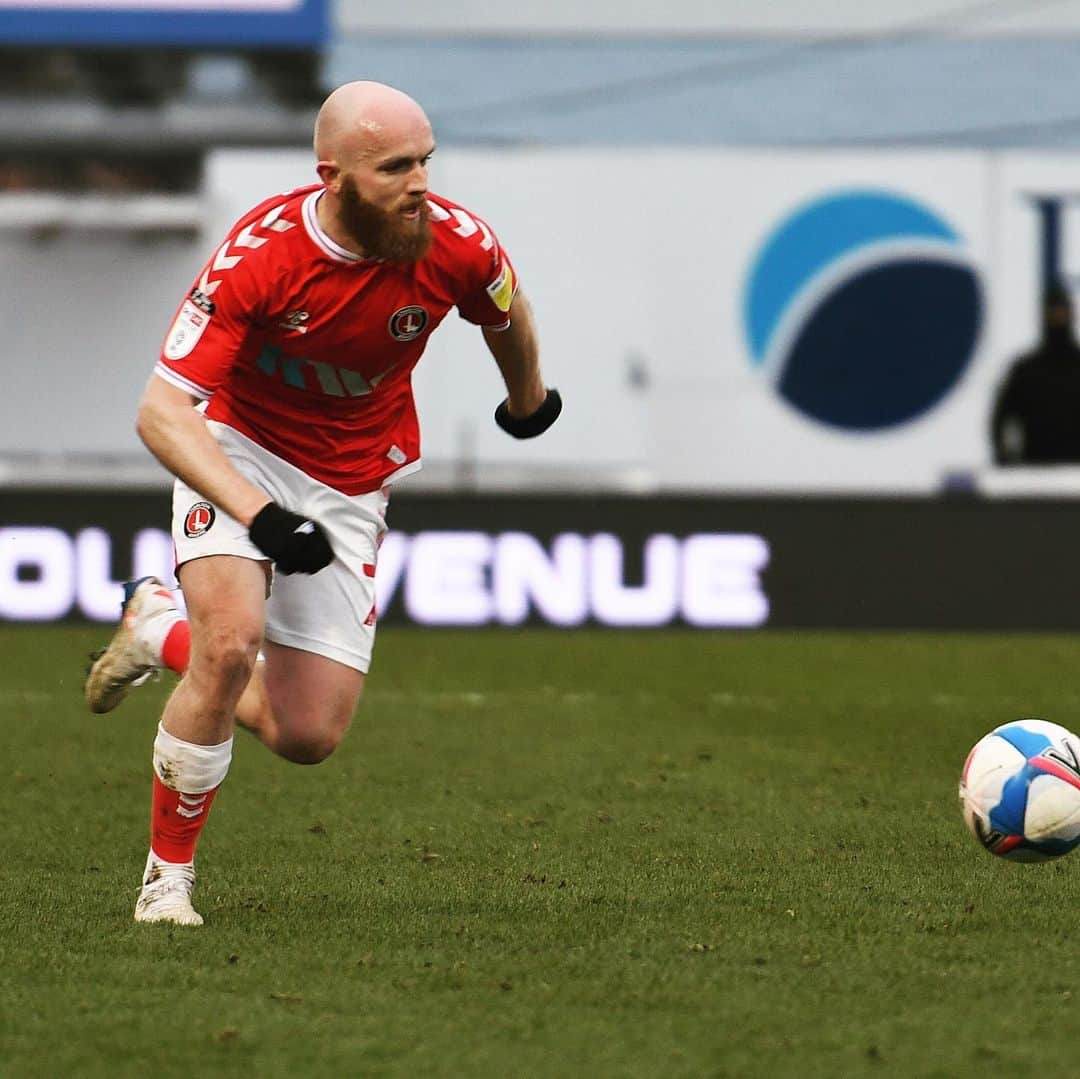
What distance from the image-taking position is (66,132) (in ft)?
61.8

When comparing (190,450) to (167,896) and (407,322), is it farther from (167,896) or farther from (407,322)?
(167,896)

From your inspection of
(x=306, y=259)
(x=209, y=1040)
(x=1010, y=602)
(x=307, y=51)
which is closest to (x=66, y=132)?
(x=307, y=51)

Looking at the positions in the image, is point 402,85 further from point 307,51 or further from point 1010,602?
point 1010,602

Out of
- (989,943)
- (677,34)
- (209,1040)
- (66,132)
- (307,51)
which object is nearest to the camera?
(209,1040)

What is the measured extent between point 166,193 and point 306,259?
47.9ft

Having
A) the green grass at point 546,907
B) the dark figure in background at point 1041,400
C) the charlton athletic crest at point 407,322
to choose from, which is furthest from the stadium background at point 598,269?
the charlton athletic crest at point 407,322

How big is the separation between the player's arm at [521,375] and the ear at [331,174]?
2.06 feet

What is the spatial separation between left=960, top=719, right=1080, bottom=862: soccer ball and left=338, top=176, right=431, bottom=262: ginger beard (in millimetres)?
1824

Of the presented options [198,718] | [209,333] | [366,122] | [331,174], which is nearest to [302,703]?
[198,718]

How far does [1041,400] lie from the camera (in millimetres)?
17125

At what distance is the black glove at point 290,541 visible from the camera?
450cm

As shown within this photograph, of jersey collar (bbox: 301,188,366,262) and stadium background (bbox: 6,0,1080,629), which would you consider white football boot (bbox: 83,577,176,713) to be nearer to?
jersey collar (bbox: 301,188,366,262)

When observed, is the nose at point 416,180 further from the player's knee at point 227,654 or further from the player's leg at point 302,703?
the player's leg at point 302,703

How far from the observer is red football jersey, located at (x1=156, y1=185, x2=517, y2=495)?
4.80 metres
